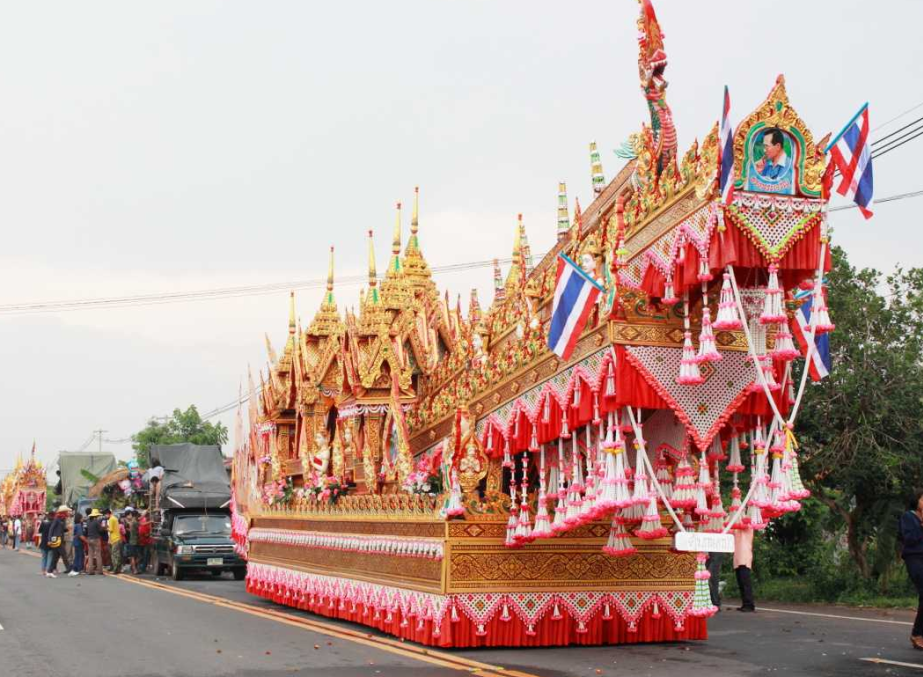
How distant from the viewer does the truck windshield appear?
93.9 feet

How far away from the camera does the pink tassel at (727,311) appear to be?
31.0 feet

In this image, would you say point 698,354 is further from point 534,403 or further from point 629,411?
point 534,403

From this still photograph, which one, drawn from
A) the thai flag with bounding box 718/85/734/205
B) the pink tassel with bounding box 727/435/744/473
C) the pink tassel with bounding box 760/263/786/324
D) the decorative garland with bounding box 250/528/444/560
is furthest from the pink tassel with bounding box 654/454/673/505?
the thai flag with bounding box 718/85/734/205

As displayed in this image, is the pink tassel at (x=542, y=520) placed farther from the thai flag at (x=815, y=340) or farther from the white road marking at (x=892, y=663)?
the white road marking at (x=892, y=663)

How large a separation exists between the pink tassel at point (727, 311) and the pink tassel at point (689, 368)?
37 cm

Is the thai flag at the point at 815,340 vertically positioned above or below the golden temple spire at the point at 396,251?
below

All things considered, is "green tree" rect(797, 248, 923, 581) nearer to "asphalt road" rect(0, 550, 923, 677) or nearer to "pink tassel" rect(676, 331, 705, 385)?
"asphalt road" rect(0, 550, 923, 677)

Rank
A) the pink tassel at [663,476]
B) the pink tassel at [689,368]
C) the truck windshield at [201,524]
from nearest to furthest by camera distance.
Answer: the pink tassel at [689,368], the pink tassel at [663,476], the truck windshield at [201,524]

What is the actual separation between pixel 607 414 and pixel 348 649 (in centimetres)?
412

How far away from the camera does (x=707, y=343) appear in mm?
9711

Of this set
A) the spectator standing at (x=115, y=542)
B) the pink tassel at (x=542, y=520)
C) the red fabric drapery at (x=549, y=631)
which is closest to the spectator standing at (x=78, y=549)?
the spectator standing at (x=115, y=542)

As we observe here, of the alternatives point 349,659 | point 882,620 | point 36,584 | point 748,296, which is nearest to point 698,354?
point 748,296

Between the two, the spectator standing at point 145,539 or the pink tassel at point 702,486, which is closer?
the pink tassel at point 702,486

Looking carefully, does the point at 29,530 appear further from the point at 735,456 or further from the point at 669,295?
the point at 669,295
